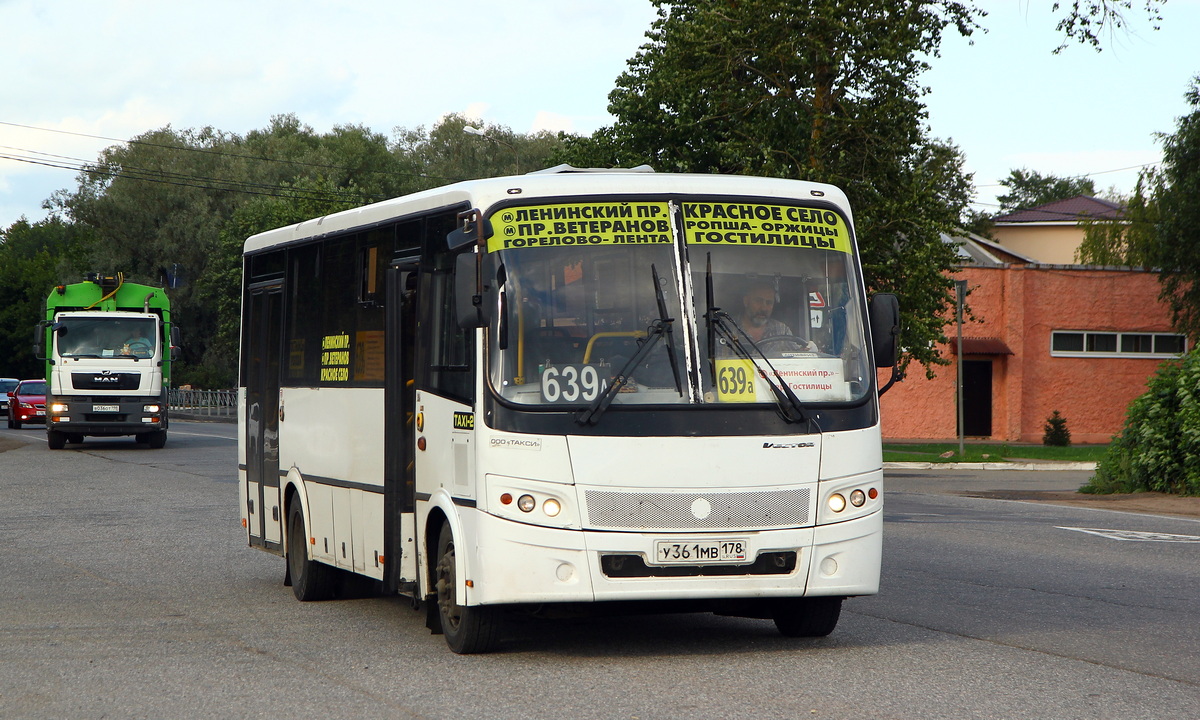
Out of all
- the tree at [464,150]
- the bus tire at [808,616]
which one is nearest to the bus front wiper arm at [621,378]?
the bus tire at [808,616]

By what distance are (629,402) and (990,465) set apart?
79.9 ft

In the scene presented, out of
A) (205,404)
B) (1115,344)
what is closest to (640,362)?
(1115,344)

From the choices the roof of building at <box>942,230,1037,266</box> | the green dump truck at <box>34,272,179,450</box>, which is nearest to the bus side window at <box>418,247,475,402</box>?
the green dump truck at <box>34,272,179,450</box>

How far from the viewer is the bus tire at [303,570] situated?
10.4 m

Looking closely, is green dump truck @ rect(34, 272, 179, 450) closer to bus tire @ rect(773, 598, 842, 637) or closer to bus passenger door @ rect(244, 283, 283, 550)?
bus passenger door @ rect(244, 283, 283, 550)

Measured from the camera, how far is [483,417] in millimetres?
7613

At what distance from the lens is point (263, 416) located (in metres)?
11.5

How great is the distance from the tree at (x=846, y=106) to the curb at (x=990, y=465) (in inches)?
148

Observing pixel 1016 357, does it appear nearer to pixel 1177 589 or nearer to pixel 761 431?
pixel 1177 589

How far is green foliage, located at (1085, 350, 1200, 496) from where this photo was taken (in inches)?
862

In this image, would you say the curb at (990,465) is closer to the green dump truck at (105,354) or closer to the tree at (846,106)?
the tree at (846,106)

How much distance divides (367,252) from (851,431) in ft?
11.2

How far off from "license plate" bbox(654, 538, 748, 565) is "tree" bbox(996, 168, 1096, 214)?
10463 cm

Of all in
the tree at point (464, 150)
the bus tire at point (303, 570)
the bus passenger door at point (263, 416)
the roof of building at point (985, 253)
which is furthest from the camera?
the tree at point (464, 150)
